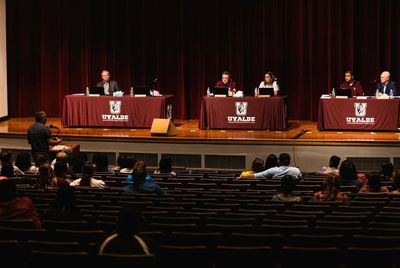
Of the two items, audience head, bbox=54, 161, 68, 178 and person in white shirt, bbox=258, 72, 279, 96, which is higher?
person in white shirt, bbox=258, 72, 279, 96

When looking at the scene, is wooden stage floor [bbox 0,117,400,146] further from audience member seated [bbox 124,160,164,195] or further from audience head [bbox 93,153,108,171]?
audience member seated [bbox 124,160,164,195]

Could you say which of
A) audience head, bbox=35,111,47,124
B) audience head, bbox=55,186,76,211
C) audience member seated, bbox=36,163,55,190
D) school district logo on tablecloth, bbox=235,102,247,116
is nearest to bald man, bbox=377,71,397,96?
school district logo on tablecloth, bbox=235,102,247,116

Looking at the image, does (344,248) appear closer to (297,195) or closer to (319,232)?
(319,232)

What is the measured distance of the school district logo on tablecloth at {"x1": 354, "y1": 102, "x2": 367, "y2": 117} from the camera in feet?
51.2

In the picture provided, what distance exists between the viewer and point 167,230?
6.98m

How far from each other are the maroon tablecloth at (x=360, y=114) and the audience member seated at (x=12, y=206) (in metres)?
9.47

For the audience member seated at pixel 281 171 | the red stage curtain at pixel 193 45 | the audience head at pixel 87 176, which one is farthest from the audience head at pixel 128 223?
the red stage curtain at pixel 193 45

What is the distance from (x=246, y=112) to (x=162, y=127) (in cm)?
176

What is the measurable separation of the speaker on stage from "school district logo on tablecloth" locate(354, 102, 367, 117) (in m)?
3.52

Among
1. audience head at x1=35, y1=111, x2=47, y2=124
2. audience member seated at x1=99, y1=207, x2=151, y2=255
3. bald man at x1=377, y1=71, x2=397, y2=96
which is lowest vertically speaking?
audience member seated at x1=99, y1=207, x2=151, y2=255

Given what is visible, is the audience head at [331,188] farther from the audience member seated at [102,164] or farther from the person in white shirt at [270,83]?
the person in white shirt at [270,83]

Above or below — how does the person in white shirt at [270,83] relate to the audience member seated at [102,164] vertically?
above

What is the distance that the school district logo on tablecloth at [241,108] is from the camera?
1598 cm

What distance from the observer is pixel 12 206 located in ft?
23.9
